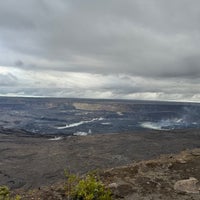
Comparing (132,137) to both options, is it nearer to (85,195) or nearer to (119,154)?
(119,154)

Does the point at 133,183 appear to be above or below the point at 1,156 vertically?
above

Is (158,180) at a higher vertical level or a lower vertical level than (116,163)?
higher

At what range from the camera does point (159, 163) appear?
17.0 meters

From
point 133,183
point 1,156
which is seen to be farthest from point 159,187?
point 1,156

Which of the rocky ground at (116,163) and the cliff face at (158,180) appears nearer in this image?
the cliff face at (158,180)

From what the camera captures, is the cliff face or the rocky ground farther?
the rocky ground

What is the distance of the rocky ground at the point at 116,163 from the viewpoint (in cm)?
1376

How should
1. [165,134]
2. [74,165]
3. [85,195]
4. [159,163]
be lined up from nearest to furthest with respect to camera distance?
[85,195] < [159,163] < [74,165] < [165,134]

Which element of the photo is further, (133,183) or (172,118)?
(172,118)

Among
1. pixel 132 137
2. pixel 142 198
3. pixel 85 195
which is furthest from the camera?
pixel 132 137

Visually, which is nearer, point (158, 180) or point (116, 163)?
point (158, 180)

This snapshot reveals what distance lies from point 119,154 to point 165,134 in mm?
23094

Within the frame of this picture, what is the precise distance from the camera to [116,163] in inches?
1761

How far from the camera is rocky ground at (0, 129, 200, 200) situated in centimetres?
1376
